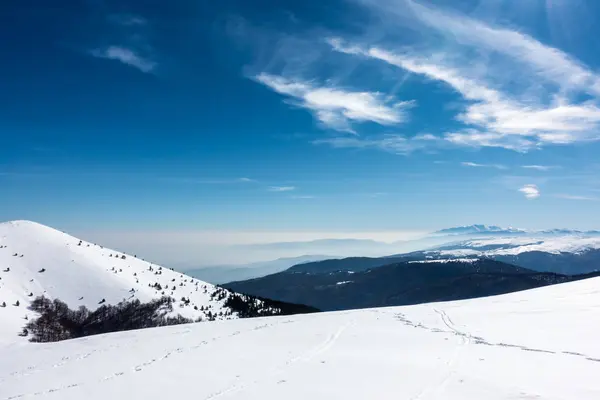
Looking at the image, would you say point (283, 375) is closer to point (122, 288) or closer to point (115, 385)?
point (115, 385)

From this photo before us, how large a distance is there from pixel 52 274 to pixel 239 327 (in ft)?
129

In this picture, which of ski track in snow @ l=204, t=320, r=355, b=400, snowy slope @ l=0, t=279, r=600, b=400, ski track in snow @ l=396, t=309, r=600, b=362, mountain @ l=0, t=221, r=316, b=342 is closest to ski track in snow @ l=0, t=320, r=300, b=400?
snowy slope @ l=0, t=279, r=600, b=400

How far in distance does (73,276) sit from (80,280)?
141 cm

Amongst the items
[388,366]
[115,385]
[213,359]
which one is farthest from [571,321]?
[115,385]

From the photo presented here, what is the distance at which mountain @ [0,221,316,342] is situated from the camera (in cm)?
4516

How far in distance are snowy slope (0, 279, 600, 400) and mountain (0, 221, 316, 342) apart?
85.6ft

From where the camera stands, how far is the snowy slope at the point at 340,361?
32.8 ft

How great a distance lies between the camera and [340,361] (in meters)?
13.0

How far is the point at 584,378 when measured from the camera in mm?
9523

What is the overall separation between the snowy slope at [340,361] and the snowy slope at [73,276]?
85.8 ft

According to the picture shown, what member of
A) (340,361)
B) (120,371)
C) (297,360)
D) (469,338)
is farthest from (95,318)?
(469,338)

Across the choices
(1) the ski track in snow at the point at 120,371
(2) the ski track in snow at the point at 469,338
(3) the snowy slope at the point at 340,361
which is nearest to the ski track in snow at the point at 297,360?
→ (3) the snowy slope at the point at 340,361

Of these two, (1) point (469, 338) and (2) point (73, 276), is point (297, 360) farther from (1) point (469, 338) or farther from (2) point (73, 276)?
(2) point (73, 276)

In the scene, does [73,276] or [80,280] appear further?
[73,276]
